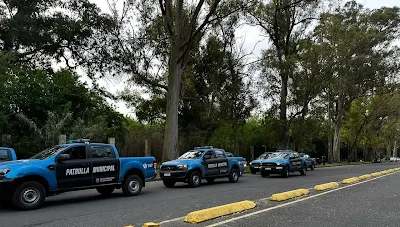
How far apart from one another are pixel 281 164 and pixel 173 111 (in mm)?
7424

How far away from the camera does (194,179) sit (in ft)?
52.5

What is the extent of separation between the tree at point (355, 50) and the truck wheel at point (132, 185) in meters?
27.7

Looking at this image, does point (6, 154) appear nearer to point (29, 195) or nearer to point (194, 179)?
point (29, 195)

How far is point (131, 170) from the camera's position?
13.1 m

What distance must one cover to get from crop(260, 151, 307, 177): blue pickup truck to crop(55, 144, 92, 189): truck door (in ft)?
41.5

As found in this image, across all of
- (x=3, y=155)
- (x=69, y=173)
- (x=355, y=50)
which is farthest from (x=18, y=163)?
(x=355, y=50)

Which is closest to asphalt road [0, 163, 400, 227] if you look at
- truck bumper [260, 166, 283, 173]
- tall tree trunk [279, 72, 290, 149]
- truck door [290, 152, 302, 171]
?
truck bumper [260, 166, 283, 173]

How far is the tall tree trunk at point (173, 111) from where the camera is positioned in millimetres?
23953

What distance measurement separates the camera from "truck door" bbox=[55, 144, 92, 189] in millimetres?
11047

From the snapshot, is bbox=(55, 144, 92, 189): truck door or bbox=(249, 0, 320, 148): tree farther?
bbox=(249, 0, 320, 148): tree

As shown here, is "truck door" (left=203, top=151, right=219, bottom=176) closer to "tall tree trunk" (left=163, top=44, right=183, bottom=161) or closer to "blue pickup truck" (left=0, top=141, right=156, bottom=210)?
"blue pickup truck" (left=0, top=141, right=156, bottom=210)

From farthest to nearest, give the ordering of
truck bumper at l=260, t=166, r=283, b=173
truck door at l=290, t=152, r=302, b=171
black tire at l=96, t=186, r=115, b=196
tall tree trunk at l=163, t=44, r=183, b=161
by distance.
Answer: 1. tall tree trunk at l=163, t=44, r=183, b=161
2. truck door at l=290, t=152, r=302, b=171
3. truck bumper at l=260, t=166, r=283, b=173
4. black tire at l=96, t=186, r=115, b=196

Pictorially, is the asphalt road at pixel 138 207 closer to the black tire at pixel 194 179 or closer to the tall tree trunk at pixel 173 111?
the black tire at pixel 194 179

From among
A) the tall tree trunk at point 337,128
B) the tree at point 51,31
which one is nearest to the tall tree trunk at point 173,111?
the tree at point 51,31
